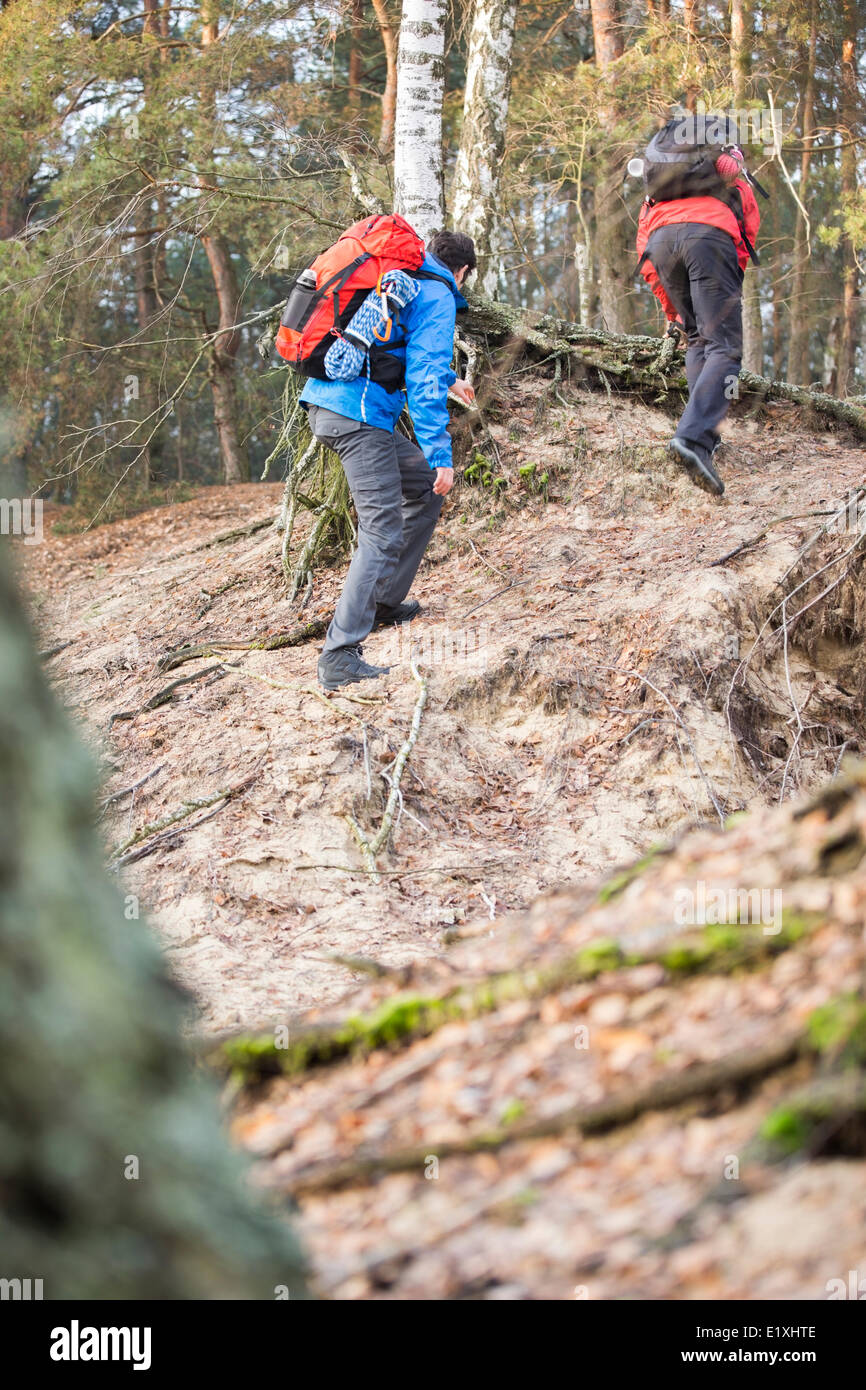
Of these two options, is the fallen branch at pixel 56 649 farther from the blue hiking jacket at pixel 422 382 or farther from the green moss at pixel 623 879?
the green moss at pixel 623 879

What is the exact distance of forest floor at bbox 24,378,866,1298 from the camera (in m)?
2.04

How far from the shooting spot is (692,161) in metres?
6.50

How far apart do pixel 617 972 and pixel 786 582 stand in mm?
4518

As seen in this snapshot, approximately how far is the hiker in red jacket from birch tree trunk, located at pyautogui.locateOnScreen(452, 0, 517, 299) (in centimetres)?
192

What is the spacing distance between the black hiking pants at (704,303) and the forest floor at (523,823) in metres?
0.71

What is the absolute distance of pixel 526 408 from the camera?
27.0ft

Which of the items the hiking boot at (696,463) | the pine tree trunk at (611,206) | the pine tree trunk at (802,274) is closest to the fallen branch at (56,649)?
the hiking boot at (696,463)

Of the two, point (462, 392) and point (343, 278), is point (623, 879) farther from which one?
point (462, 392)

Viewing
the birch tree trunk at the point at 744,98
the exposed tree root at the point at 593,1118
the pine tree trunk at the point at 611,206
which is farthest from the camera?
the pine tree trunk at the point at 611,206

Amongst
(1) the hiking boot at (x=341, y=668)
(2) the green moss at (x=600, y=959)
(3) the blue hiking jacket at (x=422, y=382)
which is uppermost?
(3) the blue hiking jacket at (x=422, y=382)

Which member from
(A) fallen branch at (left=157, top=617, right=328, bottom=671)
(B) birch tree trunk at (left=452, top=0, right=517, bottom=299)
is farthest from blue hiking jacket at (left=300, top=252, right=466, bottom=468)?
(B) birch tree trunk at (left=452, top=0, right=517, bottom=299)

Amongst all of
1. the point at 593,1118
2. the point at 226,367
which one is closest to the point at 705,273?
the point at 593,1118

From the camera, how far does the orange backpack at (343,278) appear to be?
536cm

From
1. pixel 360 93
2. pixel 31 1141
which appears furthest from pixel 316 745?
pixel 360 93
